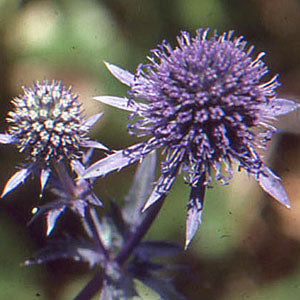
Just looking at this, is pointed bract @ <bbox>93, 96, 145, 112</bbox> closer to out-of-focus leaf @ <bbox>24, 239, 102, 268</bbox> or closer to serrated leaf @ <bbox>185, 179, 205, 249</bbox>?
serrated leaf @ <bbox>185, 179, 205, 249</bbox>

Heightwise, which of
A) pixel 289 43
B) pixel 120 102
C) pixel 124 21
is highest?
pixel 289 43

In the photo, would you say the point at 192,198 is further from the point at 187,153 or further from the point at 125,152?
the point at 125,152

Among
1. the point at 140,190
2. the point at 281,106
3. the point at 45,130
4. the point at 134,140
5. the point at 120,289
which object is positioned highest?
the point at 281,106

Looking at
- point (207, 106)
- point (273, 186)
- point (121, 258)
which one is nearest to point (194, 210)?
point (273, 186)

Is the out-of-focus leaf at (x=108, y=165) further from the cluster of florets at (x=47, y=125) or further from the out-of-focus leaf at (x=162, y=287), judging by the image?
the out-of-focus leaf at (x=162, y=287)

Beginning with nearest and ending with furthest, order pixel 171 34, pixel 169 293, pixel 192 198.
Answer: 1. pixel 192 198
2. pixel 169 293
3. pixel 171 34

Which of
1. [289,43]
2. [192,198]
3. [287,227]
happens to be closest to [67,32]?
[289,43]

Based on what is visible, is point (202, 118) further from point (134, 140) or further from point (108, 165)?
point (134, 140)
